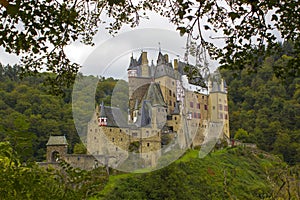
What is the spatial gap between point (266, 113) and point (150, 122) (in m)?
26.1

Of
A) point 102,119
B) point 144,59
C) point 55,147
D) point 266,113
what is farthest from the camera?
point 266,113

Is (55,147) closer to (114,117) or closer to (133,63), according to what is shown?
(114,117)

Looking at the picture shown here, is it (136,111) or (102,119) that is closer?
(102,119)

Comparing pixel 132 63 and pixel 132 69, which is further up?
pixel 132 63

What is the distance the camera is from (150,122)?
32.5 metres

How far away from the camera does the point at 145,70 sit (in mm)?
36875

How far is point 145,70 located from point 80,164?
36.9 feet

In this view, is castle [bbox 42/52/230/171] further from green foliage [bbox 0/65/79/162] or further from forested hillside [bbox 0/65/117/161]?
green foliage [bbox 0/65/79/162]

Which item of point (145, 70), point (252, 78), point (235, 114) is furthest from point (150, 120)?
point (252, 78)

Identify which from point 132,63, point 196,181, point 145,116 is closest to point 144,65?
point 132,63

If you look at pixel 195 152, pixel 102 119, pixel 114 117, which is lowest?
pixel 195 152

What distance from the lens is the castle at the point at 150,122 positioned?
3002 centimetres

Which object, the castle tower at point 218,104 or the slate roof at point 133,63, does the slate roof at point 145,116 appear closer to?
the slate roof at point 133,63

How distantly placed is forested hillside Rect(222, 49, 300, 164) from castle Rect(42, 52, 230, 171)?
8.81m
